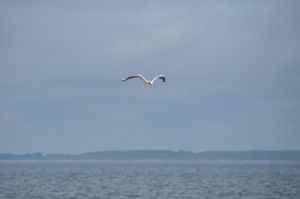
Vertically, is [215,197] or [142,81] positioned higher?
[142,81]

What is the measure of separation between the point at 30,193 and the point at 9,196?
19.2 ft

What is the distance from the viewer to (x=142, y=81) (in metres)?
34.8

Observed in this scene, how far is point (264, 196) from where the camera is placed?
9019cm

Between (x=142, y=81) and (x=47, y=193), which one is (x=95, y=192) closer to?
(x=47, y=193)

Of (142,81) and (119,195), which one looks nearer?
(142,81)

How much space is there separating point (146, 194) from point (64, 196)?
43.9 ft

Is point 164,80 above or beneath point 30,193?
above

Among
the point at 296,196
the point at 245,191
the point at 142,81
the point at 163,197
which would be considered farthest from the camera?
the point at 245,191

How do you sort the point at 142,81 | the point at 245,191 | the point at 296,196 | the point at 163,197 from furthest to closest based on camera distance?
1. the point at 245,191
2. the point at 296,196
3. the point at 163,197
4. the point at 142,81

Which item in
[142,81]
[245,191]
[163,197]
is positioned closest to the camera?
[142,81]

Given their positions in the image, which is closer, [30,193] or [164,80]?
[164,80]

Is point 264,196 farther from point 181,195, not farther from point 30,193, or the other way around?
point 30,193

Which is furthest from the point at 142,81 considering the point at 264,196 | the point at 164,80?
the point at 264,196

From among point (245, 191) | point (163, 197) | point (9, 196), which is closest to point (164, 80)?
point (163, 197)
